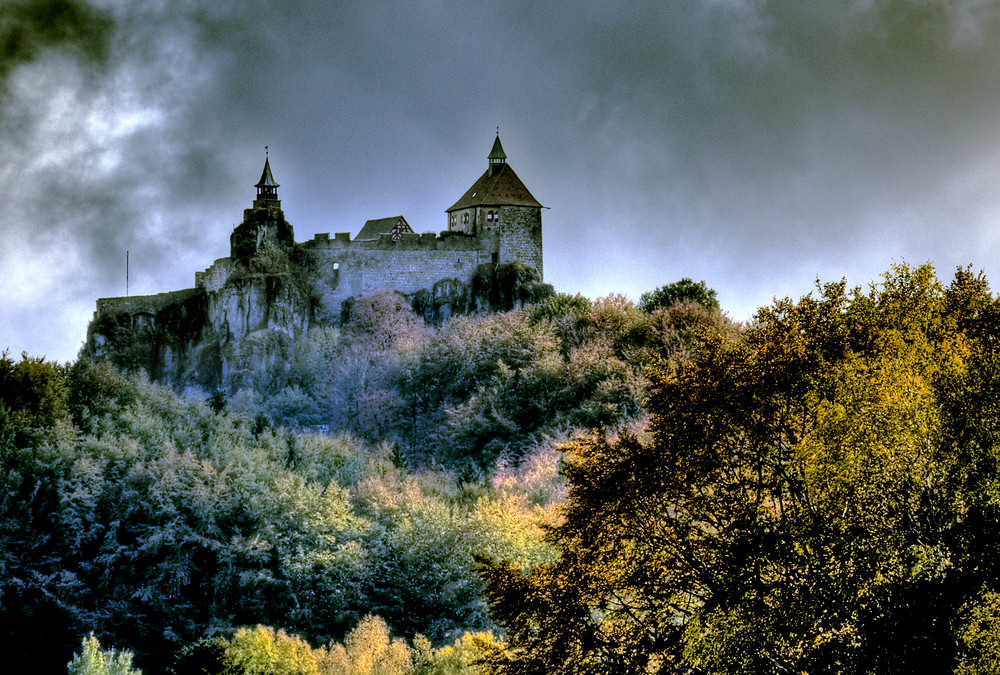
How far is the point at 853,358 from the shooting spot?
18.0m

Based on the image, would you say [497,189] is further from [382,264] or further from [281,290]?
[281,290]

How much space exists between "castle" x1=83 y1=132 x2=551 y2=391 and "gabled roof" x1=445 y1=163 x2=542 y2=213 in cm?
90

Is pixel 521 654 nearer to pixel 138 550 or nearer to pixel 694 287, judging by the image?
pixel 138 550

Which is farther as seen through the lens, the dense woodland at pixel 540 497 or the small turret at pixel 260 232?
the small turret at pixel 260 232

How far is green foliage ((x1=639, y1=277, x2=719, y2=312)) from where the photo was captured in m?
60.2

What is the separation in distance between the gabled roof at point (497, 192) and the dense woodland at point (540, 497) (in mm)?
8911

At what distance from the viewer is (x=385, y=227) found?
81938mm

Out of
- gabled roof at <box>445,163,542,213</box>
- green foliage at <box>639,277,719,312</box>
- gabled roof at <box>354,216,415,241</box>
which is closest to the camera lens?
green foliage at <box>639,277,719,312</box>

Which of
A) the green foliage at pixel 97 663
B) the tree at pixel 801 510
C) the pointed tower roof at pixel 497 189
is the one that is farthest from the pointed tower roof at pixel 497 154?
the tree at pixel 801 510

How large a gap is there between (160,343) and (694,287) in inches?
1090

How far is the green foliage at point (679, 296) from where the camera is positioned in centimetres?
6025

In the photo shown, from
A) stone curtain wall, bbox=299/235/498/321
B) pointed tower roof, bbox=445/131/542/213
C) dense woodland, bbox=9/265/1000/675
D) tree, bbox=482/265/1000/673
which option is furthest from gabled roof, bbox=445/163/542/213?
tree, bbox=482/265/1000/673

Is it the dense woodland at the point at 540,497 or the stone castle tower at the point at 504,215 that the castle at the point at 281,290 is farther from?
the dense woodland at the point at 540,497

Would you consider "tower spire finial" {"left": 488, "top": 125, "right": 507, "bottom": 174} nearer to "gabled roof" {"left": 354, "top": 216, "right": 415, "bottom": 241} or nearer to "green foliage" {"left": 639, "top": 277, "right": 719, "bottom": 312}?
"gabled roof" {"left": 354, "top": 216, "right": 415, "bottom": 241}
